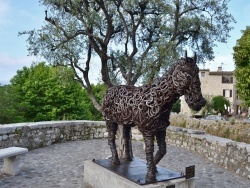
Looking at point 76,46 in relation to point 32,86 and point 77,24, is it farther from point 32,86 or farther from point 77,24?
point 32,86

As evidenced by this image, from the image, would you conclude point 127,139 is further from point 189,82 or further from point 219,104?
point 219,104

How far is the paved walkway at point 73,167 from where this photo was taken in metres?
6.91

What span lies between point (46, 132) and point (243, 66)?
12559 millimetres

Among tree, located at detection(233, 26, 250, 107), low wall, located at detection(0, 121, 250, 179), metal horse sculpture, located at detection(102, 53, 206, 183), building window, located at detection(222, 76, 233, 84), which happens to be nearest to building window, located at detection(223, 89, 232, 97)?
building window, located at detection(222, 76, 233, 84)

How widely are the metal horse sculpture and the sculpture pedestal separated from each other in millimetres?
227

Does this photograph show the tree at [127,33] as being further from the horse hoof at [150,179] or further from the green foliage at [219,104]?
the green foliage at [219,104]

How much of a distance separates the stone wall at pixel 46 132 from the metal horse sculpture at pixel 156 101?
4.74 meters

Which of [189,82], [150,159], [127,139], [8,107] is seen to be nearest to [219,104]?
[8,107]

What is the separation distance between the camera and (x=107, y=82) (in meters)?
9.70

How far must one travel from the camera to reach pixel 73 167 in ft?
27.4

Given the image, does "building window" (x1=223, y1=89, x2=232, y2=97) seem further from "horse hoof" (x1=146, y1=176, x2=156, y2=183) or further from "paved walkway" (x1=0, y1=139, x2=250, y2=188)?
"horse hoof" (x1=146, y1=176, x2=156, y2=183)

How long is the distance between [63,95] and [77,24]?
15.7m

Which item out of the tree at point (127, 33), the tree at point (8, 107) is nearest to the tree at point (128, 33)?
the tree at point (127, 33)

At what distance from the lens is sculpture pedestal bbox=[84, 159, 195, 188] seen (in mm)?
5296
